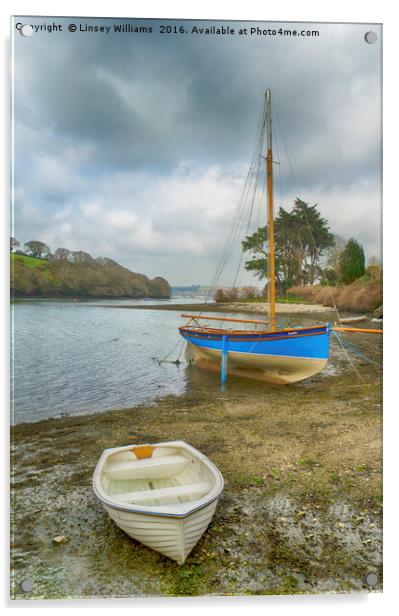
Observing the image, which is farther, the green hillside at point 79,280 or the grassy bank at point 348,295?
the grassy bank at point 348,295

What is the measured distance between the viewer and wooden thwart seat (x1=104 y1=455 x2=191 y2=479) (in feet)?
8.70

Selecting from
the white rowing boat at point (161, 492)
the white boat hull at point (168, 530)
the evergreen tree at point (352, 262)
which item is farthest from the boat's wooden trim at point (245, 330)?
the white boat hull at point (168, 530)

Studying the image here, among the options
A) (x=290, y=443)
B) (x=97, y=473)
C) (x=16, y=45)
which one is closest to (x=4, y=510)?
(x=97, y=473)

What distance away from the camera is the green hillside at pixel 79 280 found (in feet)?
8.52

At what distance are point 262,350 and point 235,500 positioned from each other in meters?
1.70

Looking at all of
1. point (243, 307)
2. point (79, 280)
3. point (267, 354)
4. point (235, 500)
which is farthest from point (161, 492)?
point (267, 354)

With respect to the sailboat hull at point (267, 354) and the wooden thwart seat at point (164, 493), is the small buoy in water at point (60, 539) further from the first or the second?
the sailboat hull at point (267, 354)

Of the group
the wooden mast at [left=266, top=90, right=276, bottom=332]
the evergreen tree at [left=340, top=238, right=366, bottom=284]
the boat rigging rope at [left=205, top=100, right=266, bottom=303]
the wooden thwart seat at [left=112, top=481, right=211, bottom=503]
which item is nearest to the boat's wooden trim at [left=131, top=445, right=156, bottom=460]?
the wooden thwart seat at [left=112, top=481, right=211, bottom=503]

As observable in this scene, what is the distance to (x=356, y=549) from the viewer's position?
2373mm

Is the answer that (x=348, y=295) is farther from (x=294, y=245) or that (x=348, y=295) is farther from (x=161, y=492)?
(x=161, y=492)

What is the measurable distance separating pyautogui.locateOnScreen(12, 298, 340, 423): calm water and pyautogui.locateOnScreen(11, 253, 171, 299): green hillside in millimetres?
96

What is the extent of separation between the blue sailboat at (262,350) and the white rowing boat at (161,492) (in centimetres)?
108

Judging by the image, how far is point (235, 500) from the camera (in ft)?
8.43
